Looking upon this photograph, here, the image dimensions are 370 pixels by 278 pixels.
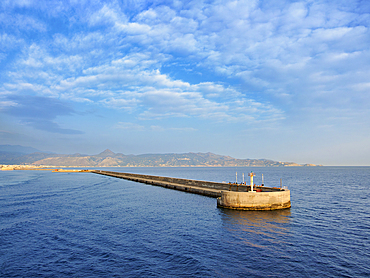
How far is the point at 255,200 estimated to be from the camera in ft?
104

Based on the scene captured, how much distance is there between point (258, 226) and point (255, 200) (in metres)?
7.60

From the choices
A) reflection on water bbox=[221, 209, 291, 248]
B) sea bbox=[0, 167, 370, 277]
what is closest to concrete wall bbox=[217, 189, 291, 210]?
reflection on water bbox=[221, 209, 291, 248]

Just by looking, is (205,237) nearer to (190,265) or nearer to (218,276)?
(190,265)

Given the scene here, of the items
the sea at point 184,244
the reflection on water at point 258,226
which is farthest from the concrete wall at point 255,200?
Answer: the sea at point 184,244

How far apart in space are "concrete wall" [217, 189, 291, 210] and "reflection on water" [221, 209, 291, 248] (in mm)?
851

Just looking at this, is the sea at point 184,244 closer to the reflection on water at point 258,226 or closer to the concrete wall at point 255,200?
the reflection on water at point 258,226

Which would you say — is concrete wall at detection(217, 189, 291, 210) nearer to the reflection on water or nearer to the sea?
the reflection on water

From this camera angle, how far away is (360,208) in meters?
36.3

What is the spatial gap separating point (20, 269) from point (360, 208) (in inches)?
1733

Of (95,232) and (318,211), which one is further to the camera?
(318,211)

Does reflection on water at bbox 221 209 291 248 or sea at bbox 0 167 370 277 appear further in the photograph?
reflection on water at bbox 221 209 291 248

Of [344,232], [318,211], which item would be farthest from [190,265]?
[318,211]

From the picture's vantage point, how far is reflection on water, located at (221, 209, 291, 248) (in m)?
20.3

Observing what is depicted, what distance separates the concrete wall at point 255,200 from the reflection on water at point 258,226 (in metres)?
0.85
